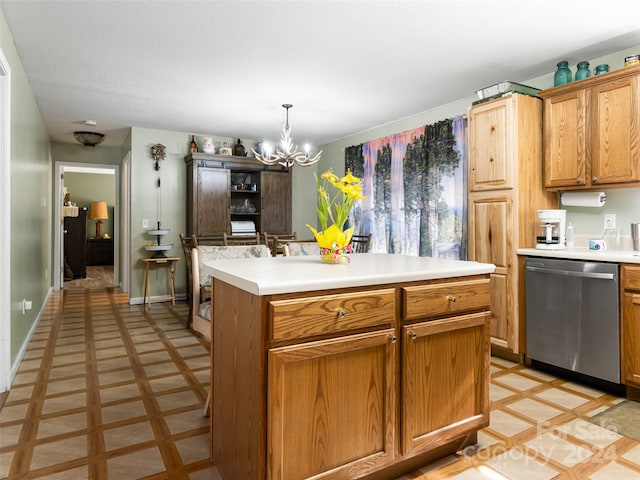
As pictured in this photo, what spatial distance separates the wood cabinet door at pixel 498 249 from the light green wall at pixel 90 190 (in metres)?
10.5

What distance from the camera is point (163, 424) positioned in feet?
7.36

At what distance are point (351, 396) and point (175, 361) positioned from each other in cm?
221

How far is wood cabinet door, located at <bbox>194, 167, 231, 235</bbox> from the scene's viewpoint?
5875mm

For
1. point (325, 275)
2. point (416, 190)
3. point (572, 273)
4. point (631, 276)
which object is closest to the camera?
point (325, 275)

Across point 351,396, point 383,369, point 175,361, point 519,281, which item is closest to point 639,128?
point 519,281

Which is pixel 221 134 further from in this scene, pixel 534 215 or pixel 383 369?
pixel 383 369

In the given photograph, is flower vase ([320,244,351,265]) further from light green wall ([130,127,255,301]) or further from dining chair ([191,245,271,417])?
light green wall ([130,127,255,301])

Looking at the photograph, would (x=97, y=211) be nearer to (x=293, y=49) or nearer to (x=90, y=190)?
(x=90, y=190)

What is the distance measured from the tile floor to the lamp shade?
26.7ft

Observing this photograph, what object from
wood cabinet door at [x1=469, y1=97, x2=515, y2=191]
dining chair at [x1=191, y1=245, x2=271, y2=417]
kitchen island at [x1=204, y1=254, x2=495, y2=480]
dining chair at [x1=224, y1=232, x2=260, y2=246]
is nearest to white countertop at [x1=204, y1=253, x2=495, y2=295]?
kitchen island at [x1=204, y1=254, x2=495, y2=480]

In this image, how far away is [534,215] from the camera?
3355 mm

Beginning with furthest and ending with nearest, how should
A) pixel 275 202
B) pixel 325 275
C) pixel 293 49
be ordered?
pixel 275 202 < pixel 293 49 < pixel 325 275

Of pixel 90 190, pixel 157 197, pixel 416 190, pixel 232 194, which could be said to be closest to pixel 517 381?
pixel 416 190

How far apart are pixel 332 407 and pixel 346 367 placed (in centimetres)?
15
